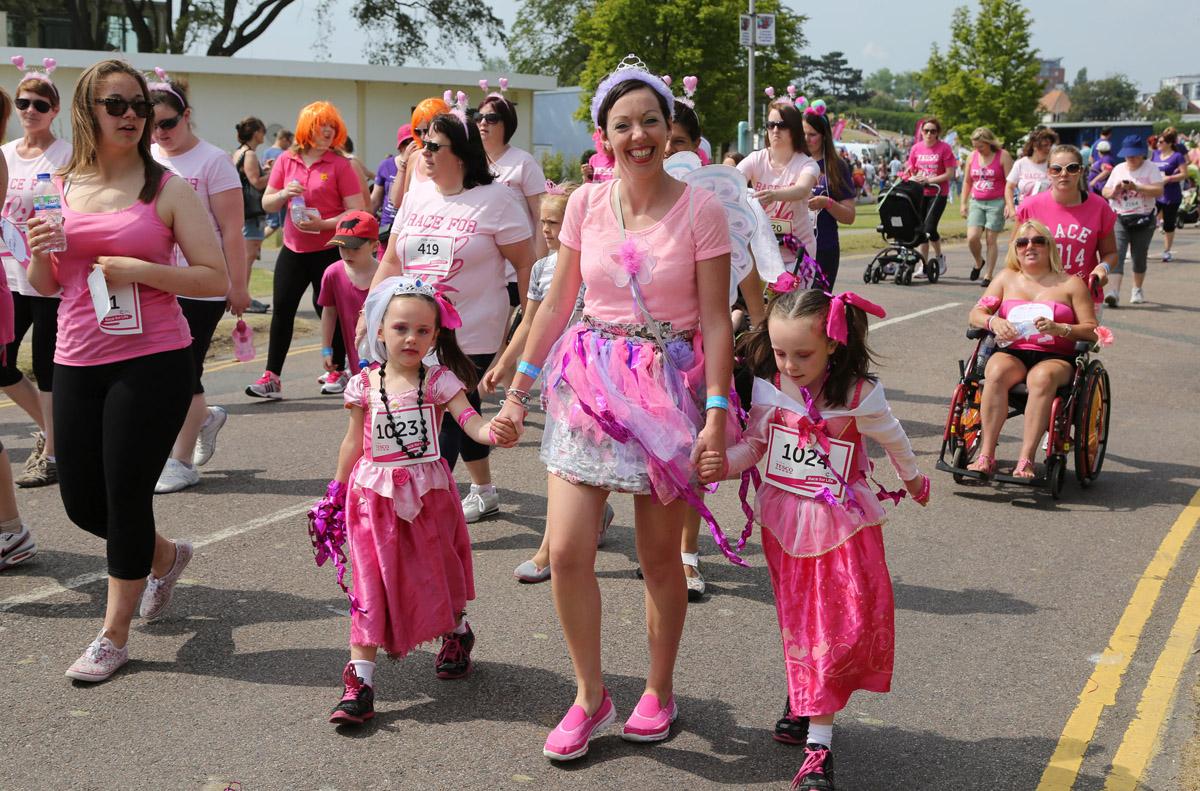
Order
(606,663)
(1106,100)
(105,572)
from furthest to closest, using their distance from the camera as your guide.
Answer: (1106,100)
(105,572)
(606,663)

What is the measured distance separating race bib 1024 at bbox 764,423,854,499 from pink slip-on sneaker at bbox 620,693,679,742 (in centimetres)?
80

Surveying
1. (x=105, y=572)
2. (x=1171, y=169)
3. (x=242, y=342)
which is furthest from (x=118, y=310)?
(x=1171, y=169)

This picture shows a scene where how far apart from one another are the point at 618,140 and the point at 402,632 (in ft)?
5.78

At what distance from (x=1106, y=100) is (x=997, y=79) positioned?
482 feet

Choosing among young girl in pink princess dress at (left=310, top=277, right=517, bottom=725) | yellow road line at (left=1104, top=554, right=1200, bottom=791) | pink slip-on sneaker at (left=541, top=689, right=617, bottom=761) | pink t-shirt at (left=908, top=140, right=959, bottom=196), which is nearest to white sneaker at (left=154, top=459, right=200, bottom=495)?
young girl in pink princess dress at (left=310, top=277, right=517, bottom=725)

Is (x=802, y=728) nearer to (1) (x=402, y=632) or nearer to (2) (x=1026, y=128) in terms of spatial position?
(1) (x=402, y=632)

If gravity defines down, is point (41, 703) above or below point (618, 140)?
below

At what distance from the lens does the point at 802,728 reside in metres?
4.02

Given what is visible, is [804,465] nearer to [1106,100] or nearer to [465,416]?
[465,416]

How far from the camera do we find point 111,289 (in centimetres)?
435

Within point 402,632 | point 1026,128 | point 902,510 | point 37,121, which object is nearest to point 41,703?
point 402,632

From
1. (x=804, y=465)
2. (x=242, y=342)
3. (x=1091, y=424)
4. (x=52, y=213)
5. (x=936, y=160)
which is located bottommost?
(x=1091, y=424)

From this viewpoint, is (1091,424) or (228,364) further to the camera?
(228,364)

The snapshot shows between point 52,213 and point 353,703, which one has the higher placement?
point 52,213
